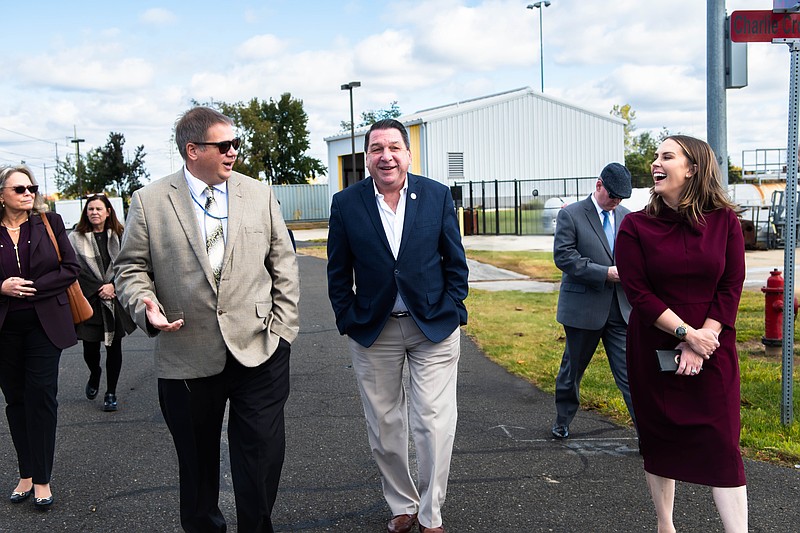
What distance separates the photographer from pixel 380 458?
449cm

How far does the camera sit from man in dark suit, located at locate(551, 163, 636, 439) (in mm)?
5531

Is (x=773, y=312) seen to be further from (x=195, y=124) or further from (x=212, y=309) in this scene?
(x=195, y=124)

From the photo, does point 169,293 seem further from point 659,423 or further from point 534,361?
point 534,361

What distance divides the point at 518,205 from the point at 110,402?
86.5 ft

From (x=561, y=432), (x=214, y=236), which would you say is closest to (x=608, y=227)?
(x=561, y=432)

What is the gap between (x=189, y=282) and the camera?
12.3 ft

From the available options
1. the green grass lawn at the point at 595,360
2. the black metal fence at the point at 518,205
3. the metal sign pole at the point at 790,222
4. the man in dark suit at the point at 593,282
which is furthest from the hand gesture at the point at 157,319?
the black metal fence at the point at 518,205

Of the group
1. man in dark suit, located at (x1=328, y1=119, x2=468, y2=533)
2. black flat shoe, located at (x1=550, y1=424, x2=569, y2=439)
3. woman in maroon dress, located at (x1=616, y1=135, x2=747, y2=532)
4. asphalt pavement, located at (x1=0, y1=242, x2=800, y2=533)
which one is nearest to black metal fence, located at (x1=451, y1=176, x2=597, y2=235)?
asphalt pavement, located at (x1=0, y1=242, x2=800, y2=533)

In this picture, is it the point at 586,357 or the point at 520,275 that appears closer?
the point at 586,357

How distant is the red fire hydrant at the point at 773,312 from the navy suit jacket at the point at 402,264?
464cm

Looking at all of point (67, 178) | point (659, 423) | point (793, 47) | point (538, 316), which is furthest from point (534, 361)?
point (67, 178)

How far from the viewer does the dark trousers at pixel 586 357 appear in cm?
559

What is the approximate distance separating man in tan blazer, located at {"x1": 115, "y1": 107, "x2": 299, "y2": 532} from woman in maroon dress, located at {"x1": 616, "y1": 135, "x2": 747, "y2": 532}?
1.73m

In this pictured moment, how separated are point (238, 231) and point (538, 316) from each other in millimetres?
8585
